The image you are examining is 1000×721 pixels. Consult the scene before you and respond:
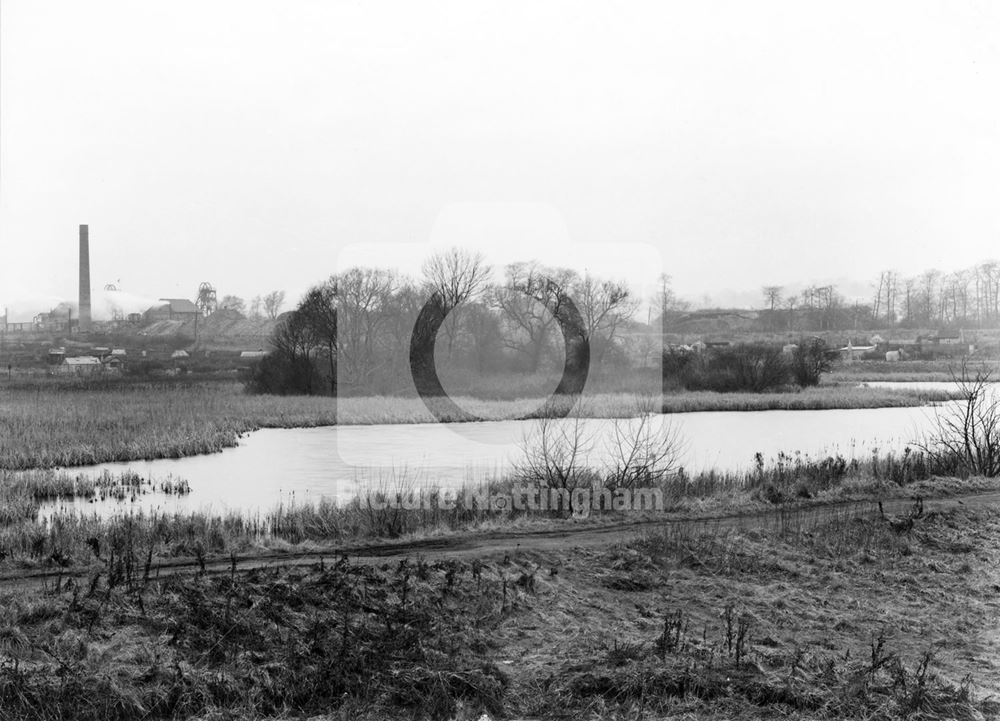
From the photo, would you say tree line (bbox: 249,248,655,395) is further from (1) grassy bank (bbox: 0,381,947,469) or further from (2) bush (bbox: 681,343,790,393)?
(2) bush (bbox: 681,343,790,393)

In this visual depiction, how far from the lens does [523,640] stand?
6.38 metres

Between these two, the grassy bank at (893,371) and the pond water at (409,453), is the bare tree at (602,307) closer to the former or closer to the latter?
the pond water at (409,453)

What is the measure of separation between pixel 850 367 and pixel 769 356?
26.7 ft

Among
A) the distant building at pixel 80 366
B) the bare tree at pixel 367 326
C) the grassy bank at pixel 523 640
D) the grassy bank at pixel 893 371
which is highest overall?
the bare tree at pixel 367 326

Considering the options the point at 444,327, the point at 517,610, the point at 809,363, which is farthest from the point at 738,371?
the point at 517,610

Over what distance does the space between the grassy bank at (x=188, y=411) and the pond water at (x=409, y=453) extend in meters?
0.74

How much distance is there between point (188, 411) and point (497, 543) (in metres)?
19.7

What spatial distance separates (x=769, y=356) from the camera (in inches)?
1554

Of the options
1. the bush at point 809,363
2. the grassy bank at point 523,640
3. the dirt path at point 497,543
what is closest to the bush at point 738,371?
the bush at point 809,363

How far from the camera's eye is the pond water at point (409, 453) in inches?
569

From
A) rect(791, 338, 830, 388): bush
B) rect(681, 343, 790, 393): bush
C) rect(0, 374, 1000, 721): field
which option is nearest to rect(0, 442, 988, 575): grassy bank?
rect(0, 374, 1000, 721): field

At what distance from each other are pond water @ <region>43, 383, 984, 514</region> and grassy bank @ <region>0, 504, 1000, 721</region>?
4825mm

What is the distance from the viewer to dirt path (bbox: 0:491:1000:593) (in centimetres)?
745

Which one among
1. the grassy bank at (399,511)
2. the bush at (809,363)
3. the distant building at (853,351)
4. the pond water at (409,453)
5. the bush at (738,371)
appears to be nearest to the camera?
the grassy bank at (399,511)
